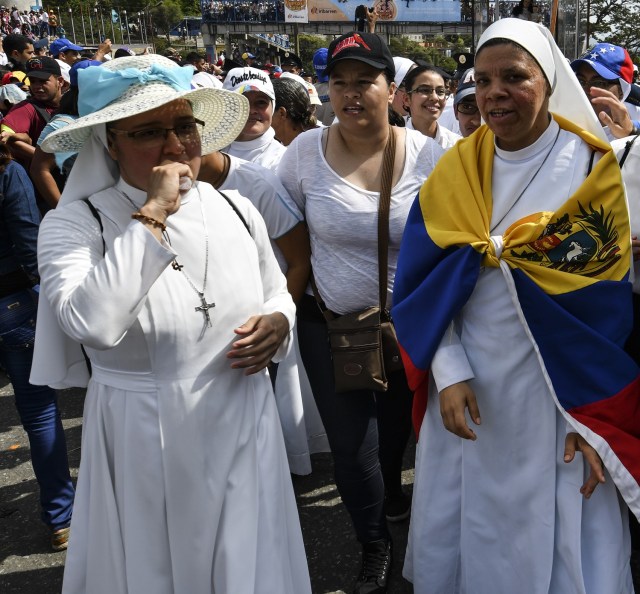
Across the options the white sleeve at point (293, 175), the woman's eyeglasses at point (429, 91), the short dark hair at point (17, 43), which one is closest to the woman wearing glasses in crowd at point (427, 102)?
the woman's eyeglasses at point (429, 91)

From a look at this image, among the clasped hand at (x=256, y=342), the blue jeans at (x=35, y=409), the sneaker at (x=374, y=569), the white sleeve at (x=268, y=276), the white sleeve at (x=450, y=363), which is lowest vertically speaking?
the sneaker at (x=374, y=569)

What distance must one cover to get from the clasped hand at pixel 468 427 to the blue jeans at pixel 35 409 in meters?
1.92

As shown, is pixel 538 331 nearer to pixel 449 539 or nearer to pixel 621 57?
pixel 449 539

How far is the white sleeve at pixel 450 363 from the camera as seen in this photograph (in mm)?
2250

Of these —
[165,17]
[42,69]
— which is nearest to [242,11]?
[165,17]

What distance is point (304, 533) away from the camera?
132 inches

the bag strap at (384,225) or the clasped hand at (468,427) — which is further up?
the bag strap at (384,225)

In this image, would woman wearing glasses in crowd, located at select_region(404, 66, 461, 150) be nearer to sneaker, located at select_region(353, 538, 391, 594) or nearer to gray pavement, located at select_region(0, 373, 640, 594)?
gray pavement, located at select_region(0, 373, 640, 594)

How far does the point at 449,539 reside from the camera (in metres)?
2.54

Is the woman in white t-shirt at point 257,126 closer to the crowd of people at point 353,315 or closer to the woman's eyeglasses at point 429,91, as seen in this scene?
the woman's eyeglasses at point 429,91

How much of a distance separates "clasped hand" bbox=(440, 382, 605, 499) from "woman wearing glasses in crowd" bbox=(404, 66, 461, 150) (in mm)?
2537

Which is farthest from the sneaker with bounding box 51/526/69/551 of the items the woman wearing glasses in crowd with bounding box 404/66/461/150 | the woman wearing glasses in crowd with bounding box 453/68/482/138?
the woman wearing glasses in crowd with bounding box 453/68/482/138

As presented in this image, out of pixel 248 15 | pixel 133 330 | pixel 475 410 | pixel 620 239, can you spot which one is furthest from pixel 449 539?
pixel 248 15

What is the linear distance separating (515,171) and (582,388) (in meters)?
0.70
